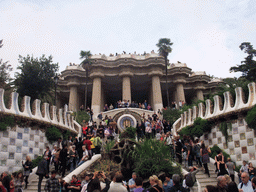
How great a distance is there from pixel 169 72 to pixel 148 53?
4865 millimetres

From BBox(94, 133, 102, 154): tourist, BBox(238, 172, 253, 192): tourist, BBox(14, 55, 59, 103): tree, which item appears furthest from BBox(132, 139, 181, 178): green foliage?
BBox(14, 55, 59, 103): tree

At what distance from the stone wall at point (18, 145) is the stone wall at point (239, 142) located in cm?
1107

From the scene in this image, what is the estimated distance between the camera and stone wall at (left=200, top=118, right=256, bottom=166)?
13.0m

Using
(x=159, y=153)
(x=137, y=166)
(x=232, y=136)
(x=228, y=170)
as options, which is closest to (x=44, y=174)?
(x=137, y=166)

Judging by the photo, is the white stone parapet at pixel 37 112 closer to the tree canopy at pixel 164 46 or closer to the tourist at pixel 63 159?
the tourist at pixel 63 159

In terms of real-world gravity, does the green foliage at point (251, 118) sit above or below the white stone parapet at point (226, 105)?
below

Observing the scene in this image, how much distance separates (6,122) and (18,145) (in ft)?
4.91

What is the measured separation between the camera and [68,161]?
11953 mm

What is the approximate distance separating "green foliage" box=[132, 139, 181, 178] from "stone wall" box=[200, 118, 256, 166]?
466 centimetres

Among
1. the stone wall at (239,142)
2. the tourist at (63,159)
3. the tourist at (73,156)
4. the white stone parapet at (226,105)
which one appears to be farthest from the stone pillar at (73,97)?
the tourist at (63,159)

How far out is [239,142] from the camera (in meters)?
13.8

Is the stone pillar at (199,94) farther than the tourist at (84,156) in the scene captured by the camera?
Yes

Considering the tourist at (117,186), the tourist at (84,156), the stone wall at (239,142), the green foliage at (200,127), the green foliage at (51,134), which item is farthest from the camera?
the green foliage at (200,127)

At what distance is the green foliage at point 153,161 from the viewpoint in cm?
1052
